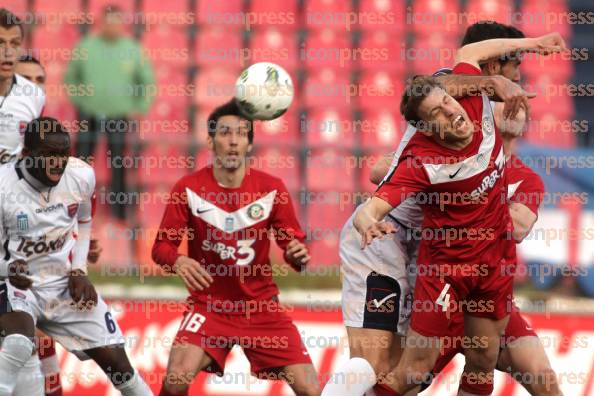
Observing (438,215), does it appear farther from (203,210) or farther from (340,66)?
(340,66)

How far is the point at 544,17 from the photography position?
12688 mm

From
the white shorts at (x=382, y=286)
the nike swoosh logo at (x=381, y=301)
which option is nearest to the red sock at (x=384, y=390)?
the white shorts at (x=382, y=286)

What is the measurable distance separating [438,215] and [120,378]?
7.42ft

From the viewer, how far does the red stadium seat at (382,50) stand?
12242mm

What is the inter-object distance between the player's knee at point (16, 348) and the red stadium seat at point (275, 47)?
5.45 metres

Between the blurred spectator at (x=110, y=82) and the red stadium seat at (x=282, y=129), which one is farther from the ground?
the blurred spectator at (x=110, y=82)

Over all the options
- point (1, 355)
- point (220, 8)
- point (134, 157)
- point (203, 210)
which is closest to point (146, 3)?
point (220, 8)

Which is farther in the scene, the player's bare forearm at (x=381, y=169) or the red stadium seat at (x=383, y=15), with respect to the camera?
the red stadium seat at (x=383, y=15)

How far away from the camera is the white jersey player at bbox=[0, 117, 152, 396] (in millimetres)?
7355

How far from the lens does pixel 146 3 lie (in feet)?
40.5

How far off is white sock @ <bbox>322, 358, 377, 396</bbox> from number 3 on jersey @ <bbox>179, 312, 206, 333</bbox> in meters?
1.16

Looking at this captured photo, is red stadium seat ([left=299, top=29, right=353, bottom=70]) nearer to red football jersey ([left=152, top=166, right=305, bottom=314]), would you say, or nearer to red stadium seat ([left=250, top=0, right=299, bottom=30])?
red stadium seat ([left=250, top=0, right=299, bottom=30])

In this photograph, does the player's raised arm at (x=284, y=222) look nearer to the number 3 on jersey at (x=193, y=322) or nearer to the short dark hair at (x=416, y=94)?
the number 3 on jersey at (x=193, y=322)

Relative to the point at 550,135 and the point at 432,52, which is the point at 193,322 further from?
the point at 550,135
